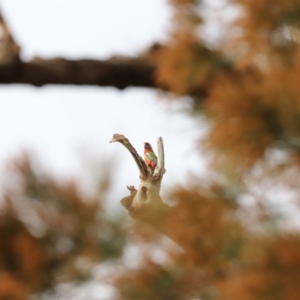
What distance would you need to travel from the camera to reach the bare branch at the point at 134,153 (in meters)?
0.25

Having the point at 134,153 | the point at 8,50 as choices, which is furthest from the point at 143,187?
the point at 8,50

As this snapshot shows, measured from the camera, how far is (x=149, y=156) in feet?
0.90

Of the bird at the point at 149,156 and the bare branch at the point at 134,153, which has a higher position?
the bird at the point at 149,156

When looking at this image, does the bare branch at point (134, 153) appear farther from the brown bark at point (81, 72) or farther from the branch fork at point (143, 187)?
the brown bark at point (81, 72)

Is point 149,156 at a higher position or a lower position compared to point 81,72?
lower

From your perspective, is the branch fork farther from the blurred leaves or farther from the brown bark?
the brown bark

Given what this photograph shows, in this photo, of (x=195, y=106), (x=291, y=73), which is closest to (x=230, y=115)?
(x=291, y=73)

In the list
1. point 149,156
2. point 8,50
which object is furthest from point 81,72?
point 149,156

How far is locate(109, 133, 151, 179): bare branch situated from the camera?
0.82ft

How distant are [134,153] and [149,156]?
0.07 ft

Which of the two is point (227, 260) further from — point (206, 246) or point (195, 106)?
point (195, 106)

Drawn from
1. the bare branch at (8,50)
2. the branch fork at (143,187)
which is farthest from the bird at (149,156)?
the bare branch at (8,50)

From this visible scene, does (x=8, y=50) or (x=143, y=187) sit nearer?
(x=143, y=187)

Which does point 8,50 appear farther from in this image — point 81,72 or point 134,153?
point 134,153
